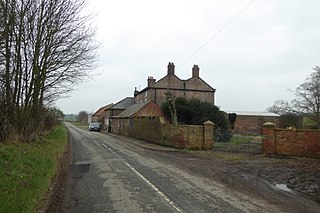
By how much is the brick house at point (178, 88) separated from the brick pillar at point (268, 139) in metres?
30.9

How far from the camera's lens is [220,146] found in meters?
27.6

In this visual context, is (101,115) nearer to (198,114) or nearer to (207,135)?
(198,114)

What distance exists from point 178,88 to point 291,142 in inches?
1357

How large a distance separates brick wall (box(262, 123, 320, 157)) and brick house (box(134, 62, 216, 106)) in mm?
31218

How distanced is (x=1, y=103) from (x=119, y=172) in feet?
19.0

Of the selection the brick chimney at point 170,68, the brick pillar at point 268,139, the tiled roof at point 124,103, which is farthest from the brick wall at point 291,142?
the tiled roof at point 124,103

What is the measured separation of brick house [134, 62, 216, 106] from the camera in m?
55.9

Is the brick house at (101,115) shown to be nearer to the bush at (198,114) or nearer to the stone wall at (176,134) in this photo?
the bush at (198,114)

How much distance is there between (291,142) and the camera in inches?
899

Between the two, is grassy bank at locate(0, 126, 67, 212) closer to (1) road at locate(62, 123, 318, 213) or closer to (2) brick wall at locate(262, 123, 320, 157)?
(1) road at locate(62, 123, 318, 213)

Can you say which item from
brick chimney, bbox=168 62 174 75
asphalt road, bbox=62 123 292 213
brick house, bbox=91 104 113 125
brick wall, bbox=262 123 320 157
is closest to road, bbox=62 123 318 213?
asphalt road, bbox=62 123 292 213

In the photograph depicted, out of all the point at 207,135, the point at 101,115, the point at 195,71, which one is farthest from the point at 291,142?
the point at 101,115

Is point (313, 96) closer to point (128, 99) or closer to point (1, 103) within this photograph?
point (128, 99)

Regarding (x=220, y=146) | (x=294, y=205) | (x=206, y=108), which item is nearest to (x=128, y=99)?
(x=206, y=108)
